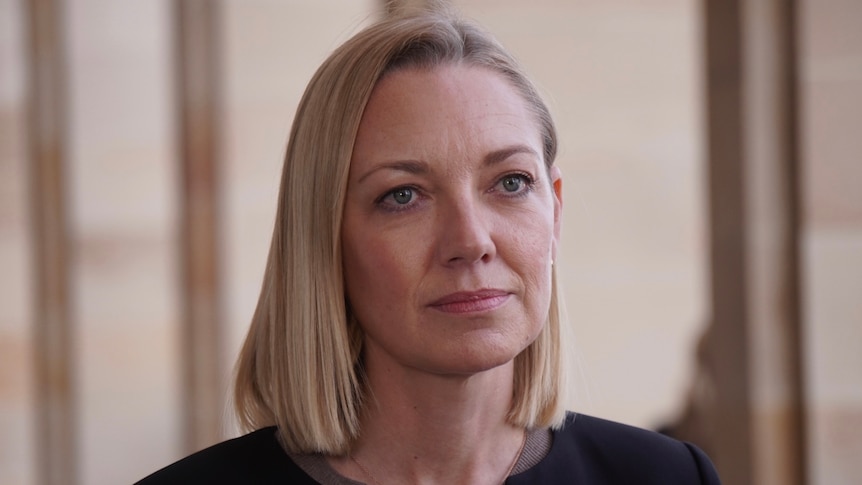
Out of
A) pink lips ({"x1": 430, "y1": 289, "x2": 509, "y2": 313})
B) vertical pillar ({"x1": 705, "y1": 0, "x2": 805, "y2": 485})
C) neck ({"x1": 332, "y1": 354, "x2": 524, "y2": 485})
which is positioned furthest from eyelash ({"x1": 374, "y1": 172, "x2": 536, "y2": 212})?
vertical pillar ({"x1": 705, "y1": 0, "x2": 805, "y2": 485})

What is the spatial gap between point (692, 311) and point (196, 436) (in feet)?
9.06

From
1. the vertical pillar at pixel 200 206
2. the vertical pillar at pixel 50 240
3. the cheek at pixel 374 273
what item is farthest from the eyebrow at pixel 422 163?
the vertical pillar at pixel 50 240

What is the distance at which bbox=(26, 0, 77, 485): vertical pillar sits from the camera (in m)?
7.44

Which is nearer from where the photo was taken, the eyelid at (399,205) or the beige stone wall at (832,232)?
the eyelid at (399,205)

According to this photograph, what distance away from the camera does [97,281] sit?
7512 millimetres

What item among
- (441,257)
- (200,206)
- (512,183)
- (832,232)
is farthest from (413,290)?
(200,206)

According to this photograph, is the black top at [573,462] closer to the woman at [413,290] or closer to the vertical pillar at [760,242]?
the woman at [413,290]

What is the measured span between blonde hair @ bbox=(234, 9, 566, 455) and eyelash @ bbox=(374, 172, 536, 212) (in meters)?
0.08

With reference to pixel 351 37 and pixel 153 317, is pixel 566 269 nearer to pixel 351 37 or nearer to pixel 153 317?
pixel 153 317

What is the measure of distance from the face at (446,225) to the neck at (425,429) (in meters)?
0.06

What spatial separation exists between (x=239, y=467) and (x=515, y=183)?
31.7 inches

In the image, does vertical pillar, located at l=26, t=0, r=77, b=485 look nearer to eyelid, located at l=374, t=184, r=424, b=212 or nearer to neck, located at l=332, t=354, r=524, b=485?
neck, located at l=332, t=354, r=524, b=485

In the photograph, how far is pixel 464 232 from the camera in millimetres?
2465

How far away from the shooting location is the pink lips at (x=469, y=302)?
249cm
